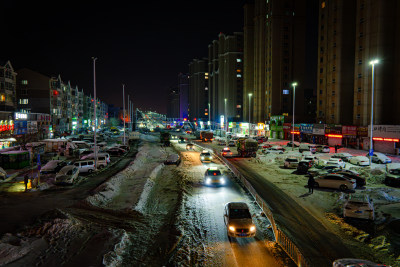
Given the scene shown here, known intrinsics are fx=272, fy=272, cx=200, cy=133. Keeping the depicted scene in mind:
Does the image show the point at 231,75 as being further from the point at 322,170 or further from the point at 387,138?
the point at 322,170

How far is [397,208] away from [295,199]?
250 inches

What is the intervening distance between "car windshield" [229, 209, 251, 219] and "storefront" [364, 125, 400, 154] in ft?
133

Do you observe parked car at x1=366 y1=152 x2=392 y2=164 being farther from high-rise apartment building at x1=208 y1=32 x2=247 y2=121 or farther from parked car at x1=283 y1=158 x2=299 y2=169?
high-rise apartment building at x1=208 y1=32 x2=247 y2=121

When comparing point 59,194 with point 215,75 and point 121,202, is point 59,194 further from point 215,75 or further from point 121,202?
point 215,75

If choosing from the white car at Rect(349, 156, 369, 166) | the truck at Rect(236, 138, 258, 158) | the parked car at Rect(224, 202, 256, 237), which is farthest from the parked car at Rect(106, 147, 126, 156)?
the parked car at Rect(224, 202, 256, 237)

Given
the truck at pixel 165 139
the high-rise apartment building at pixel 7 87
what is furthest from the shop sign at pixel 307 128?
the high-rise apartment building at pixel 7 87

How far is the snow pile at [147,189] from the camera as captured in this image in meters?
18.8

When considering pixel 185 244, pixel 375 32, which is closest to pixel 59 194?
pixel 185 244

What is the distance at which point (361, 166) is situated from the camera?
34.7 meters

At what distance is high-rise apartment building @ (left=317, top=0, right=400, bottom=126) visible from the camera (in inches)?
2046

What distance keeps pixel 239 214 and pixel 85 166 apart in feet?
76.8

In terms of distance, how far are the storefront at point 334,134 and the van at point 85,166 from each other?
49132mm

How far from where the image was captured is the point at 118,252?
11734 millimetres

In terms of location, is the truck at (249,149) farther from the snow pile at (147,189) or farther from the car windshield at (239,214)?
the car windshield at (239,214)
